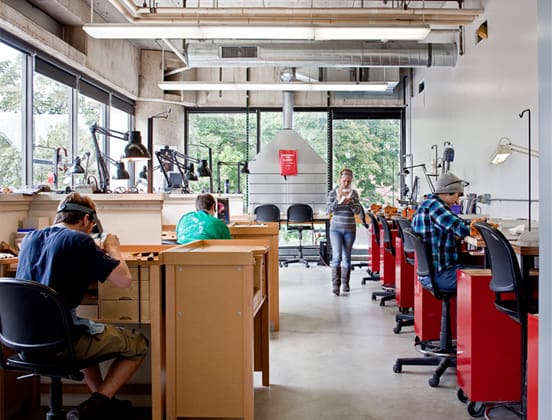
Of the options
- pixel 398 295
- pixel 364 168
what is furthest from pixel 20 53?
pixel 364 168

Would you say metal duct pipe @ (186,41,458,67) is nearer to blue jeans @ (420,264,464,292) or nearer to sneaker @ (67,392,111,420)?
blue jeans @ (420,264,464,292)

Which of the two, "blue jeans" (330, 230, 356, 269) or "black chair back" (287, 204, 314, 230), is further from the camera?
"black chair back" (287, 204, 314, 230)

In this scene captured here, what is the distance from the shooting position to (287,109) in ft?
32.9

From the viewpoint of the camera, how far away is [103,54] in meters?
7.66

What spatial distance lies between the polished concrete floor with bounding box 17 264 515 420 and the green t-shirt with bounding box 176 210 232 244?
961mm

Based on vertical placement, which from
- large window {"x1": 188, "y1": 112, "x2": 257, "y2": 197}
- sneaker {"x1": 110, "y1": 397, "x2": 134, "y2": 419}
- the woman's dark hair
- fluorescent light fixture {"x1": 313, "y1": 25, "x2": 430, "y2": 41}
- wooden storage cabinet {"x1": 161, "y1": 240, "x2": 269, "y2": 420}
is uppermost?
fluorescent light fixture {"x1": 313, "y1": 25, "x2": 430, "y2": 41}

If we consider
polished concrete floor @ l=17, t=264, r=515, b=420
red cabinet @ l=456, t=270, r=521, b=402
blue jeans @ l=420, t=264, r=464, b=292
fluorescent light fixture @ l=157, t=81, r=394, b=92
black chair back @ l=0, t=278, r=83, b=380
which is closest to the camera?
black chair back @ l=0, t=278, r=83, b=380

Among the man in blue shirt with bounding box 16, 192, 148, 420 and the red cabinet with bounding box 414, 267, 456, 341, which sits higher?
the man in blue shirt with bounding box 16, 192, 148, 420

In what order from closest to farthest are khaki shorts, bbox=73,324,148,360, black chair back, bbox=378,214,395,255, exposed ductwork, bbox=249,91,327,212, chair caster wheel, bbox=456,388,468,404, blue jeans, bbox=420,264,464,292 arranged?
khaki shorts, bbox=73,324,148,360 < chair caster wheel, bbox=456,388,468,404 < blue jeans, bbox=420,264,464,292 < black chair back, bbox=378,214,395,255 < exposed ductwork, bbox=249,91,327,212

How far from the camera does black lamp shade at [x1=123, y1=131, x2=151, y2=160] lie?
3698mm

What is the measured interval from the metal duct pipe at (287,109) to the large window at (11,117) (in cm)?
498

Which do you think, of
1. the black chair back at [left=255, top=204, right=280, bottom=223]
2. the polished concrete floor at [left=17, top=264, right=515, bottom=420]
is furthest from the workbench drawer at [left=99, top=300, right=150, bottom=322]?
the black chair back at [left=255, top=204, right=280, bottom=223]

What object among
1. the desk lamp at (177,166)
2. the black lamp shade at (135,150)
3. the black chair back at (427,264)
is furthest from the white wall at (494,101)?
the black lamp shade at (135,150)

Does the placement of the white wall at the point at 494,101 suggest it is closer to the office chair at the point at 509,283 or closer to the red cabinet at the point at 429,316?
the red cabinet at the point at 429,316
